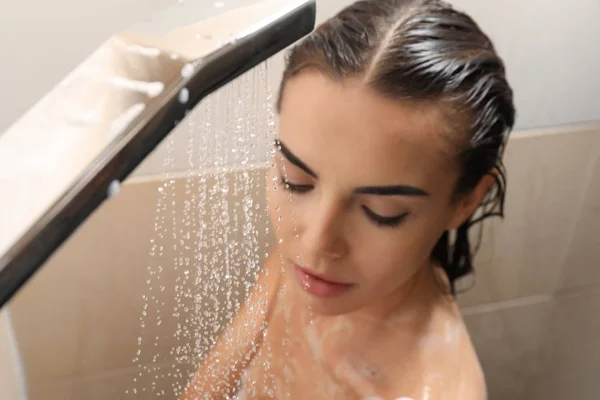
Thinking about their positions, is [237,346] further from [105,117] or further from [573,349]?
[573,349]

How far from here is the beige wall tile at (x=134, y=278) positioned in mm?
725

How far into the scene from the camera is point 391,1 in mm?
574

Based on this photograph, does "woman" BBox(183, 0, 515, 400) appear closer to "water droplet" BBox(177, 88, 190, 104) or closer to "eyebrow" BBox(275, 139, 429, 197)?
"eyebrow" BBox(275, 139, 429, 197)

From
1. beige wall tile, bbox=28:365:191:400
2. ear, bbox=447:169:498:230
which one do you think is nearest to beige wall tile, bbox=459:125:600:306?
ear, bbox=447:169:498:230

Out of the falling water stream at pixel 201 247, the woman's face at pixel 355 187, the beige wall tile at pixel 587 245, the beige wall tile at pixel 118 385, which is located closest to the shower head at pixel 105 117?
the woman's face at pixel 355 187

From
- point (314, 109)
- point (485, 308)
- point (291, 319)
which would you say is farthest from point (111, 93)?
point (485, 308)

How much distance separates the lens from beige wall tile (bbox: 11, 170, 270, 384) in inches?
28.5

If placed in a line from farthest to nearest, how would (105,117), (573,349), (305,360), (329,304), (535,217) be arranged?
1. (573,349)
2. (535,217)
3. (305,360)
4. (329,304)
5. (105,117)

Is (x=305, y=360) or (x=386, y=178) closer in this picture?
(x=386, y=178)

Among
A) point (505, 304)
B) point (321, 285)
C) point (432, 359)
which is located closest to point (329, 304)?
point (321, 285)

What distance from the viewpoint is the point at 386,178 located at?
1.74 feet

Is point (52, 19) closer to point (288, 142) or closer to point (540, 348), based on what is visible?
point (288, 142)

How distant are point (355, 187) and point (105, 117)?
12.5 inches

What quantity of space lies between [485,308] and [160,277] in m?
0.58
